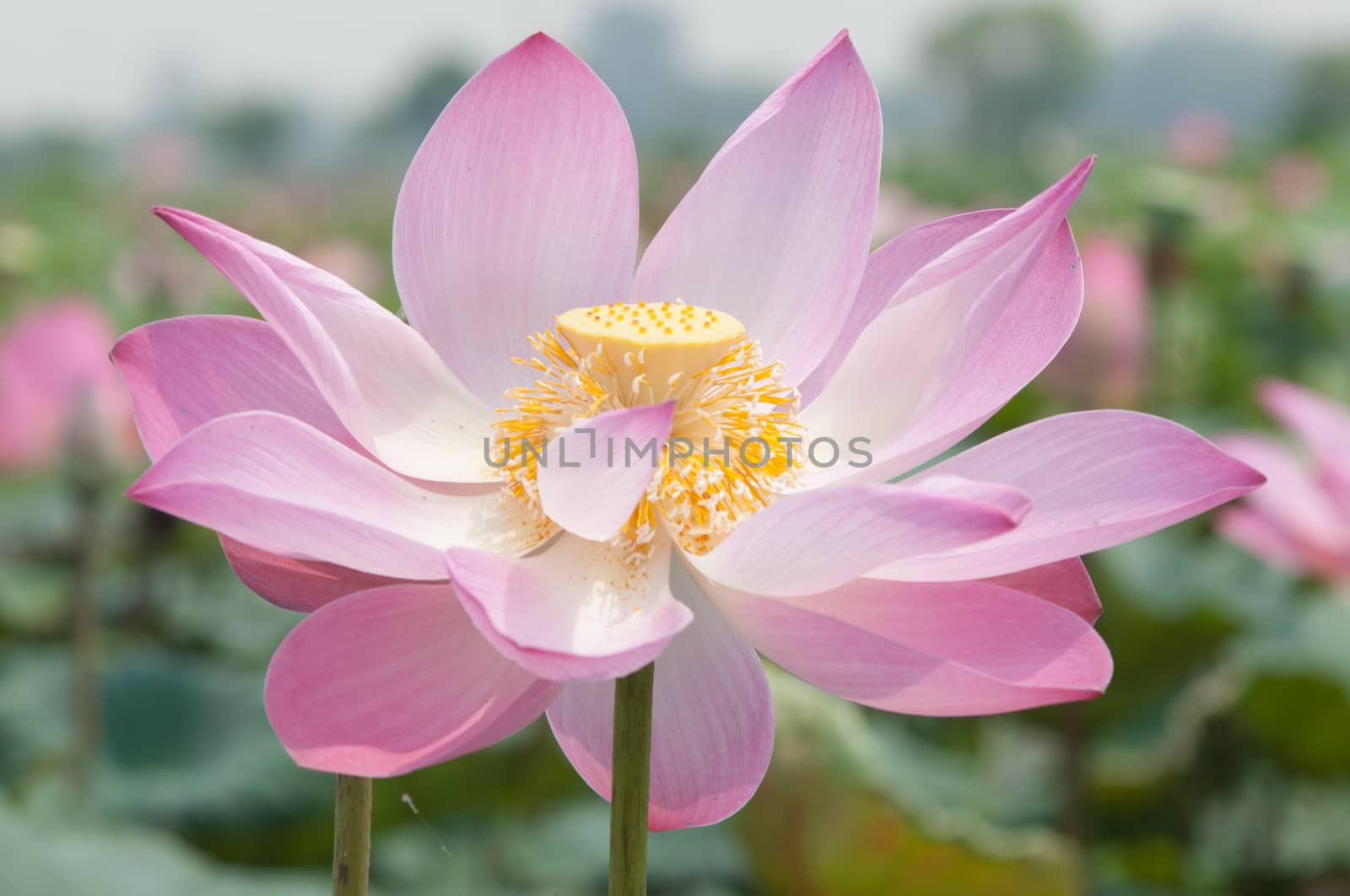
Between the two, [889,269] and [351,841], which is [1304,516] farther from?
[351,841]

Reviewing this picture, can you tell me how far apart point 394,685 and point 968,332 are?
1.13 ft

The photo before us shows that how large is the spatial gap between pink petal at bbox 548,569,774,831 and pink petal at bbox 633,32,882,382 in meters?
0.22

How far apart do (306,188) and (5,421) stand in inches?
492

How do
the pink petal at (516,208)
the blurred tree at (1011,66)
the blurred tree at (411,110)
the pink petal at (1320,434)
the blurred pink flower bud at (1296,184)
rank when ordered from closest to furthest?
the pink petal at (516,208)
the pink petal at (1320,434)
the blurred pink flower bud at (1296,184)
the blurred tree at (411,110)
the blurred tree at (1011,66)

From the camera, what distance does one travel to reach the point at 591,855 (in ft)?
6.60

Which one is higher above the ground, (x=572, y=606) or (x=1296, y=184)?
(x=572, y=606)

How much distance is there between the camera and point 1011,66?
180 ft

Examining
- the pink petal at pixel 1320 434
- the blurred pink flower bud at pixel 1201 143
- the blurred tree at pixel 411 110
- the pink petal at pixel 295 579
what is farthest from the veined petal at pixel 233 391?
the blurred tree at pixel 411 110

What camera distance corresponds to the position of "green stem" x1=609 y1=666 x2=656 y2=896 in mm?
499

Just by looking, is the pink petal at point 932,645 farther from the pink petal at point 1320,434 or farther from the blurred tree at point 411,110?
the blurred tree at point 411,110

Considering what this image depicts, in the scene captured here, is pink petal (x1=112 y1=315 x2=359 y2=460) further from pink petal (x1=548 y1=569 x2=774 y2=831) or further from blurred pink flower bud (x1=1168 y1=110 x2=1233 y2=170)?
blurred pink flower bud (x1=1168 y1=110 x2=1233 y2=170)

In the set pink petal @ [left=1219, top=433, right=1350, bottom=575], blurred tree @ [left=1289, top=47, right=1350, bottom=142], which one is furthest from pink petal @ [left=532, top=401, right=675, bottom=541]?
→ blurred tree @ [left=1289, top=47, right=1350, bottom=142]

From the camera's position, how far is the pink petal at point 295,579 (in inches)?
24.8

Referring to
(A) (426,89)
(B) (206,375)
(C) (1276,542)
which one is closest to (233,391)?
(B) (206,375)
